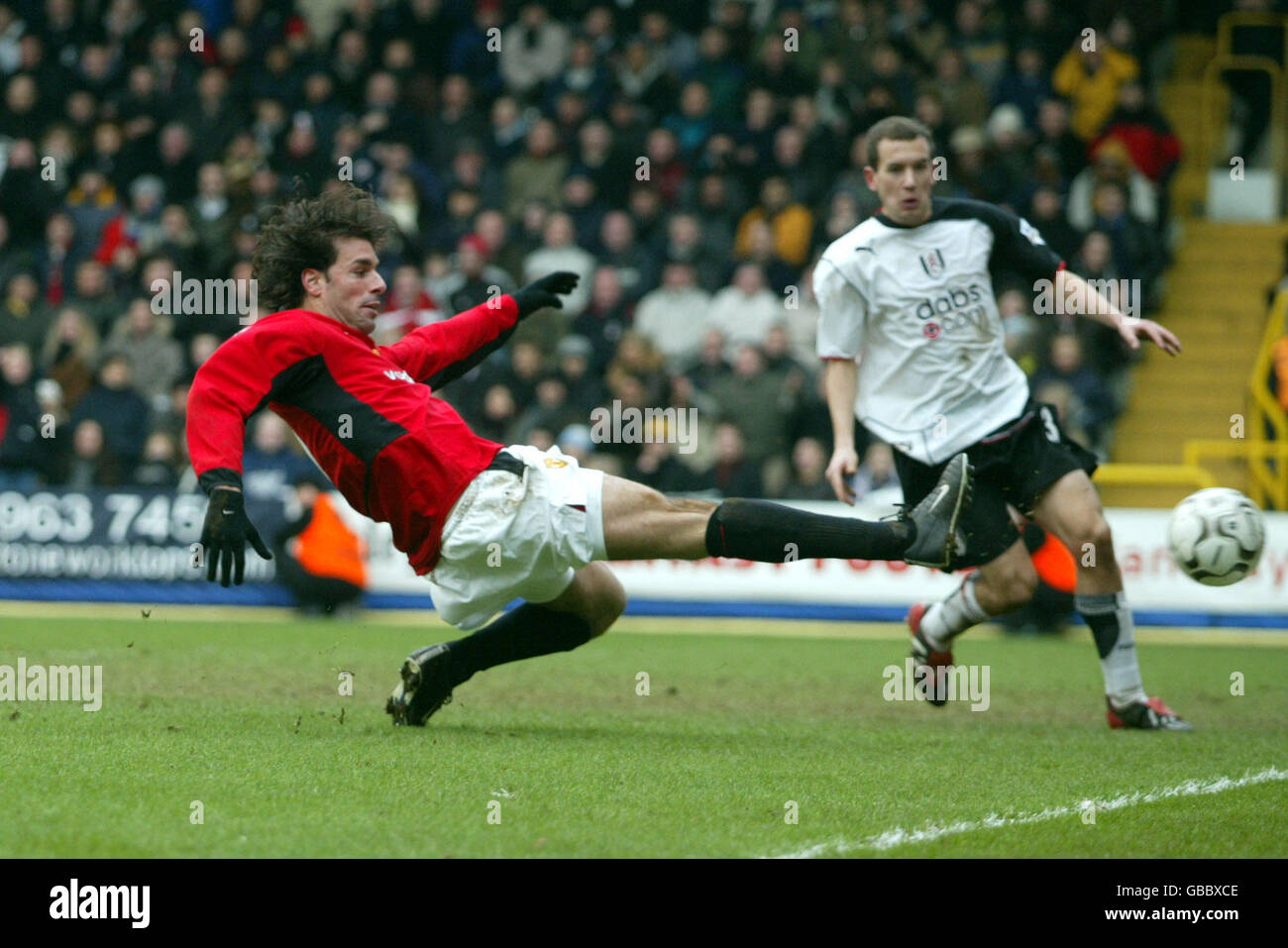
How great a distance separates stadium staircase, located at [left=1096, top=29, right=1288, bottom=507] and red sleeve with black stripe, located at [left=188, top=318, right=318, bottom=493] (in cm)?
1044

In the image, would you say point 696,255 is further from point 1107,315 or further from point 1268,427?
point 1107,315

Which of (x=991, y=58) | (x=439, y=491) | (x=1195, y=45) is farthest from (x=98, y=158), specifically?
(x=439, y=491)

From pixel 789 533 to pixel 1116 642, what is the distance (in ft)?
6.16

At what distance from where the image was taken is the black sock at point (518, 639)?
665 centimetres

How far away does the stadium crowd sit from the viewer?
14422mm

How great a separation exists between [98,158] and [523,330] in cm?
553

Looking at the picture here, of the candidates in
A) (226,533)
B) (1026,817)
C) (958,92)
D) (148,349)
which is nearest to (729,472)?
(958,92)

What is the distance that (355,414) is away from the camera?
5.97 m

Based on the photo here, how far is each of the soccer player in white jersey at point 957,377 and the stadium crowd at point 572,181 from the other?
563 cm

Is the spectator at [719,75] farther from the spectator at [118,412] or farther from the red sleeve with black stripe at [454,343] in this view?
the red sleeve with black stripe at [454,343]

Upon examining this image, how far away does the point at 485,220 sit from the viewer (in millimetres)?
15930

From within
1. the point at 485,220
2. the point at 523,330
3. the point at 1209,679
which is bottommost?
the point at 1209,679

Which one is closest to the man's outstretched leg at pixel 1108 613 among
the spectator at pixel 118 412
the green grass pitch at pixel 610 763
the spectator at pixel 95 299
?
the green grass pitch at pixel 610 763

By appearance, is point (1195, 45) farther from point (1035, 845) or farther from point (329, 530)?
point (1035, 845)
